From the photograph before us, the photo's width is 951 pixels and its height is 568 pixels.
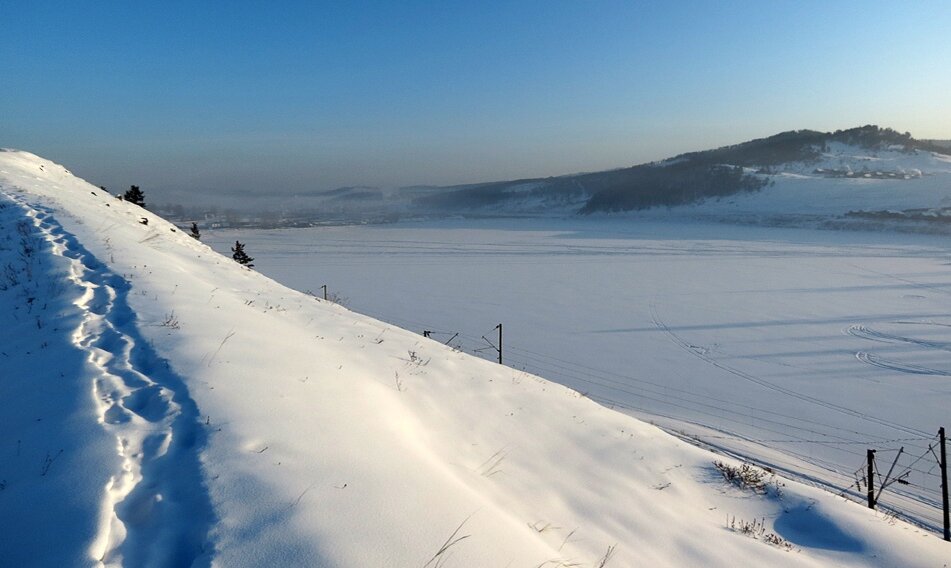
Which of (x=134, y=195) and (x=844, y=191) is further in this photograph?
(x=844, y=191)

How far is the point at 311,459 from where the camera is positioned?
3967 mm

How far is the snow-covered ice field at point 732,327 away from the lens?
18922mm

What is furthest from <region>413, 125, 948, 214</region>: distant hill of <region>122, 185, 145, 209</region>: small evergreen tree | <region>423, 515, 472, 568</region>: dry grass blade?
<region>423, 515, 472, 568</region>: dry grass blade

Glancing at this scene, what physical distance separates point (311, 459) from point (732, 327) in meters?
34.9

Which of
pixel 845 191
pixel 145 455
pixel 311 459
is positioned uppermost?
pixel 845 191

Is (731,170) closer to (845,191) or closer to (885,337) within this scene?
(845,191)

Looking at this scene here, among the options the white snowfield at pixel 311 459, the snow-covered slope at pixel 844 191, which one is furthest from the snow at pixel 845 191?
the white snowfield at pixel 311 459

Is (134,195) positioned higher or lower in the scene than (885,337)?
higher

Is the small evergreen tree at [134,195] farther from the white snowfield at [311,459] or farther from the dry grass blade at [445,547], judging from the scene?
the dry grass blade at [445,547]

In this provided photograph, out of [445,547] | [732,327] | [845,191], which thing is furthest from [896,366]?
[845,191]

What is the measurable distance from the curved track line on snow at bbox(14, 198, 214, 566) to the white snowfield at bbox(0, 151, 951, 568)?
0.05ft

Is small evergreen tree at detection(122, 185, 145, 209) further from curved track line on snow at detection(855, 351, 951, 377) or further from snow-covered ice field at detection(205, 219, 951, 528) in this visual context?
curved track line on snow at detection(855, 351, 951, 377)

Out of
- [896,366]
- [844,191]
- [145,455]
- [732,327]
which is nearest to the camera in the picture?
[145,455]

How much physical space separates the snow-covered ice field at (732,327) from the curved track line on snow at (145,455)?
682 inches
